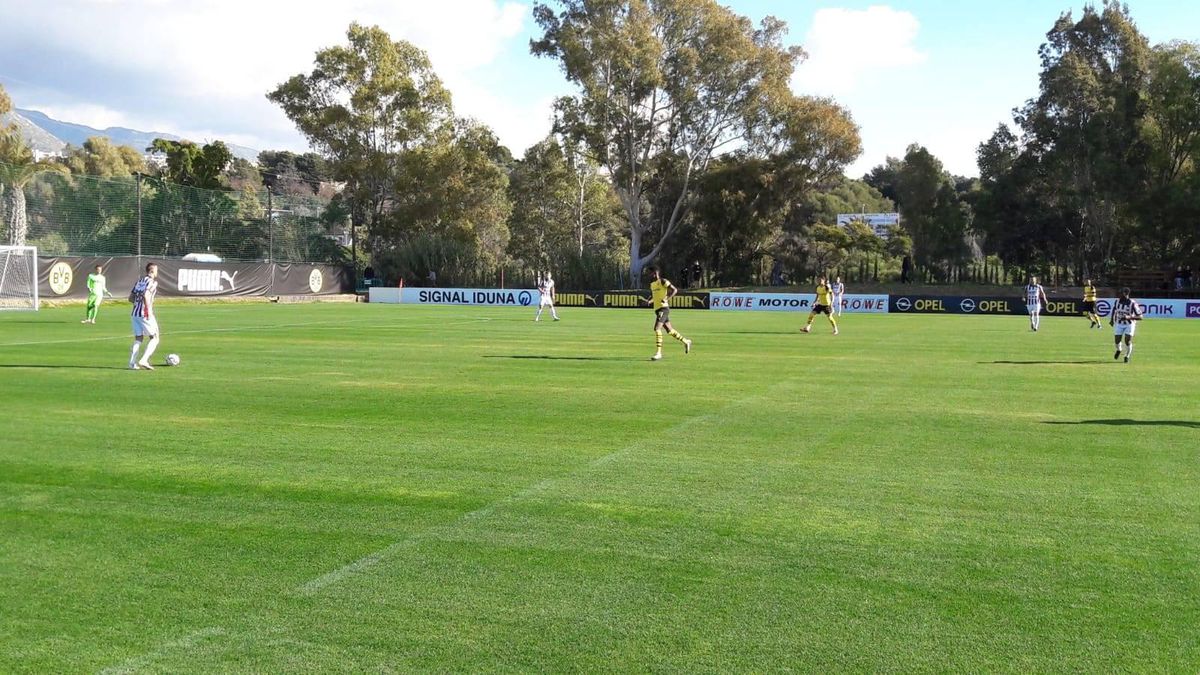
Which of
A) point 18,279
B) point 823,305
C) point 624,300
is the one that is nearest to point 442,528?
point 823,305

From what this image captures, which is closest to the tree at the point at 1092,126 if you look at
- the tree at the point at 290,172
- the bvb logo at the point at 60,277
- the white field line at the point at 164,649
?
the bvb logo at the point at 60,277

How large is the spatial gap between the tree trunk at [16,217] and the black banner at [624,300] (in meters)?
25.3

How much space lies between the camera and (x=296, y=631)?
15.8 ft

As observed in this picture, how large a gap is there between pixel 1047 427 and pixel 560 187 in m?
65.5

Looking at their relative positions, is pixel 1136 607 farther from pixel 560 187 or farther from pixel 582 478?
pixel 560 187

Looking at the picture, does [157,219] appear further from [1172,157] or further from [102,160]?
[1172,157]

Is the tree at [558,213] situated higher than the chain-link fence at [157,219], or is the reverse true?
the tree at [558,213]

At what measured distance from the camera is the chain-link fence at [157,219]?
39.9 meters

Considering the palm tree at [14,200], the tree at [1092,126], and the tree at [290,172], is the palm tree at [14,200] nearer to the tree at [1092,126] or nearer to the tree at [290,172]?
the tree at [1092,126]

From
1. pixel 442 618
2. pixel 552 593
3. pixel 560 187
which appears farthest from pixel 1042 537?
pixel 560 187

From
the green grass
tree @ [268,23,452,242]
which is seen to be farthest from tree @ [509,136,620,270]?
the green grass

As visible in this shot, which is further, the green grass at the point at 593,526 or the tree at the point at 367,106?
the tree at the point at 367,106

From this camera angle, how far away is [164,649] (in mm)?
4578

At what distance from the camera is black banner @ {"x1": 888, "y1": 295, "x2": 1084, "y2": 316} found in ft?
154
